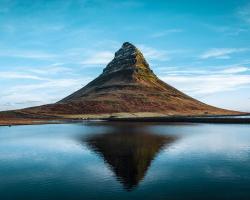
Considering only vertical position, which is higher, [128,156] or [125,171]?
[128,156]

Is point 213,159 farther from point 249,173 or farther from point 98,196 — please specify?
point 98,196

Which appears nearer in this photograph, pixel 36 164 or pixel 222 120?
pixel 36 164

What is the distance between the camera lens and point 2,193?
33812 millimetres

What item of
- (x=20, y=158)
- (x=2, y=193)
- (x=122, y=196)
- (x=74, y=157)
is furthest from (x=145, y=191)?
(x=20, y=158)

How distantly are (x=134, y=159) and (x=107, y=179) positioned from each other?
13.8 metres

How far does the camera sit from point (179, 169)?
4425 centimetres

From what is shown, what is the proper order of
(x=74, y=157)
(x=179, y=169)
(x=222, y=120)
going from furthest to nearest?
(x=222, y=120), (x=74, y=157), (x=179, y=169)

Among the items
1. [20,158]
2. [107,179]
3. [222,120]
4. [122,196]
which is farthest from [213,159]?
[222,120]

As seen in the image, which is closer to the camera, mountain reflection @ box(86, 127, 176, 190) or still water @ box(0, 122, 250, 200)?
still water @ box(0, 122, 250, 200)

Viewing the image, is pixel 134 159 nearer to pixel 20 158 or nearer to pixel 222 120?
pixel 20 158

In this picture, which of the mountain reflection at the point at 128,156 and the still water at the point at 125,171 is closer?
the still water at the point at 125,171

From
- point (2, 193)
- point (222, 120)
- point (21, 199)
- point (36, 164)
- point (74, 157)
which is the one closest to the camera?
point (21, 199)

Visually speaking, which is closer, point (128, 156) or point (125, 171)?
point (125, 171)

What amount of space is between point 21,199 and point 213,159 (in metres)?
29.4
